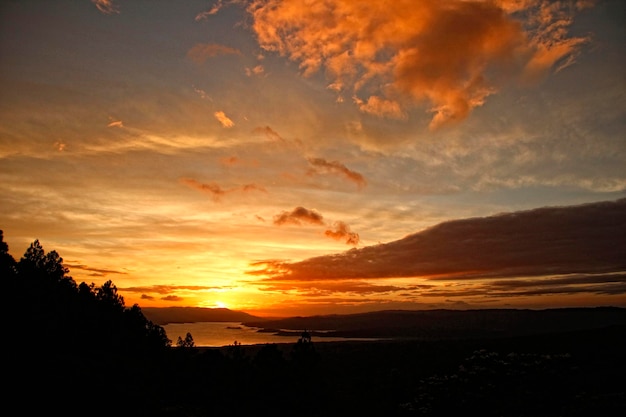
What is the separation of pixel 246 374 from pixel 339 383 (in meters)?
18.0

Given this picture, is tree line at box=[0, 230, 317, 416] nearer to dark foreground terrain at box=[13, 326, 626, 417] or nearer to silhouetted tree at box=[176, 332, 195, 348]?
dark foreground terrain at box=[13, 326, 626, 417]

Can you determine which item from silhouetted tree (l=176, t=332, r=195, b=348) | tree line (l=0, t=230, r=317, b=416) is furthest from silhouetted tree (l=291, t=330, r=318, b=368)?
silhouetted tree (l=176, t=332, r=195, b=348)

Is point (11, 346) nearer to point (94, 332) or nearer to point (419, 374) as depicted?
point (94, 332)

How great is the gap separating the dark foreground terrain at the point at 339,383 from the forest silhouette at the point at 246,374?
0.18 m

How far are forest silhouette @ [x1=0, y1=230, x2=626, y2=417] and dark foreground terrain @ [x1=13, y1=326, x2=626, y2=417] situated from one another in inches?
7.2

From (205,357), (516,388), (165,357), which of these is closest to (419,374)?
(516,388)

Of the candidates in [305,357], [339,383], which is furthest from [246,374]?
[339,383]

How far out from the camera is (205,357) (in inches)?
3201

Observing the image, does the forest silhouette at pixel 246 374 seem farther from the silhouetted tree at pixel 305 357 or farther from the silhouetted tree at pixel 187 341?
the silhouetted tree at pixel 187 341

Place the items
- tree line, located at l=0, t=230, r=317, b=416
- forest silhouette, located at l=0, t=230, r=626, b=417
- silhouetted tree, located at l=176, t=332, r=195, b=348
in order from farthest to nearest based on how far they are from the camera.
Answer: silhouetted tree, located at l=176, t=332, r=195, b=348, forest silhouette, located at l=0, t=230, r=626, b=417, tree line, located at l=0, t=230, r=317, b=416

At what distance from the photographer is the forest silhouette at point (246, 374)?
1671 inches

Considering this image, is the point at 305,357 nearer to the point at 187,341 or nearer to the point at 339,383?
the point at 339,383

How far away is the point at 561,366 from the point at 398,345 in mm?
51446

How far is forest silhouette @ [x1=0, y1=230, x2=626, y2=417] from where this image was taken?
42431 mm
